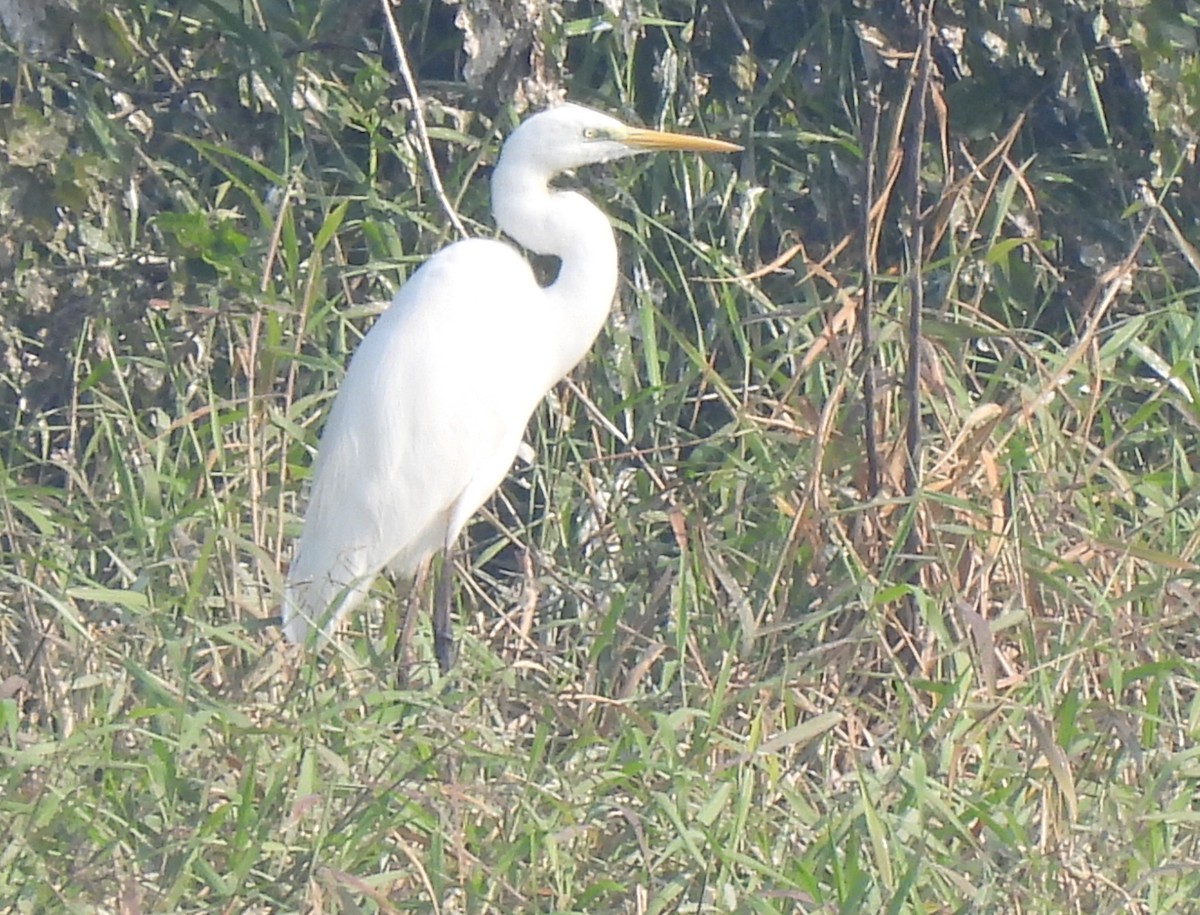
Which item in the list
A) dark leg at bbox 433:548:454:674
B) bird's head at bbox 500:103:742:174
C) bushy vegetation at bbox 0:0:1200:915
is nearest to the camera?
bushy vegetation at bbox 0:0:1200:915

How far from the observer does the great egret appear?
8.47ft

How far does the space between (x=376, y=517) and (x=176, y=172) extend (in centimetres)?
85

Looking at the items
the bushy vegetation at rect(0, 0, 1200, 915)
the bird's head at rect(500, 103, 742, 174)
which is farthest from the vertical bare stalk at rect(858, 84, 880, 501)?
the bird's head at rect(500, 103, 742, 174)

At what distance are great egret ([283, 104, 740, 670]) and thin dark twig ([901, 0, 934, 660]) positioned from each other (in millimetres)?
466

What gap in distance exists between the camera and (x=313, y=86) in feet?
10.2

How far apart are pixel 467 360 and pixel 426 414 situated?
0.10 m

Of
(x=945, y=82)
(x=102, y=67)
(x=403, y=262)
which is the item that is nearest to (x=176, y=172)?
(x=102, y=67)

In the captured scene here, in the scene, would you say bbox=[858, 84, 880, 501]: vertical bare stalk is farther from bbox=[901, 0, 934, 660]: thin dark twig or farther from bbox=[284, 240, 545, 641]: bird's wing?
bbox=[284, 240, 545, 641]: bird's wing

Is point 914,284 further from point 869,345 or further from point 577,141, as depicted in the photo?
point 577,141

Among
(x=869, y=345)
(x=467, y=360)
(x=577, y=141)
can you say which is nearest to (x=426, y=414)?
(x=467, y=360)

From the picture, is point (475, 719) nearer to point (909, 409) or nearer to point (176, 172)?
point (909, 409)

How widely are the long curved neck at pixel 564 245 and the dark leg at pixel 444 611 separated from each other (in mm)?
314

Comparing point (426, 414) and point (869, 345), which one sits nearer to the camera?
point (869, 345)

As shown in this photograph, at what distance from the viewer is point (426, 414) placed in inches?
104
